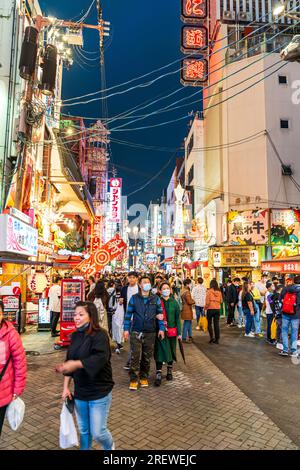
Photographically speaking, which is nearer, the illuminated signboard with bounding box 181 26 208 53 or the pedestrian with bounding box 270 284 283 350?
the pedestrian with bounding box 270 284 283 350

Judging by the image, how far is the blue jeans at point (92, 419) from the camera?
10.5ft

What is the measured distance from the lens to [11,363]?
11.3 ft

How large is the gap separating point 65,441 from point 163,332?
11.4 ft

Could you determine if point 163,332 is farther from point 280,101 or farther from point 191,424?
point 280,101

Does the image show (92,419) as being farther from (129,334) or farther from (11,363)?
(129,334)

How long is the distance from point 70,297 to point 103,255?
2.69m

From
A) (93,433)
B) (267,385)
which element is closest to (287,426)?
(267,385)

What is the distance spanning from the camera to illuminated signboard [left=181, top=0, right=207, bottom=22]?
20.6 metres

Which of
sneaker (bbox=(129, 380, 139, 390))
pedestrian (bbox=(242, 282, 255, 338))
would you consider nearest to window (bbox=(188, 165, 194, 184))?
pedestrian (bbox=(242, 282, 255, 338))

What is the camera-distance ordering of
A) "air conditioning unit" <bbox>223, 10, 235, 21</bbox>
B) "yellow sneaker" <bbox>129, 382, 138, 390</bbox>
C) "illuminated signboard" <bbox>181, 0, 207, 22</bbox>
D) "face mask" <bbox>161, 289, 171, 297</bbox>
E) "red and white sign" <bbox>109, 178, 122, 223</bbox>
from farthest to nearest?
1. "red and white sign" <bbox>109, 178, 122, 223</bbox>
2. "air conditioning unit" <bbox>223, 10, 235, 21</bbox>
3. "illuminated signboard" <bbox>181, 0, 207, 22</bbox>
4. "face mask" <bbox>161, 289, 171, 297</bbox>
5. "yellow sneaker" <bbox>129, 382, 138, 390</bbox>


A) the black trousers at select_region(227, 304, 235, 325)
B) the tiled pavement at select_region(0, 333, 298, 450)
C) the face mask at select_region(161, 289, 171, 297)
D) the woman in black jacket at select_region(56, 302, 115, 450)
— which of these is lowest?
the tiled pavement at select_region(0, 333, 298, 450)

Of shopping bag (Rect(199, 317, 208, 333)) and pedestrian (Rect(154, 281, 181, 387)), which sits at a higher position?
pedestrian (Rect(154, 281, 181, 387))

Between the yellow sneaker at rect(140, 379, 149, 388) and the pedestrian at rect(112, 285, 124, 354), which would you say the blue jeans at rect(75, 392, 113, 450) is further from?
the pedestrian at rect(112, 285, 124, 354)

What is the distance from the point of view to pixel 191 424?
15.5ft
